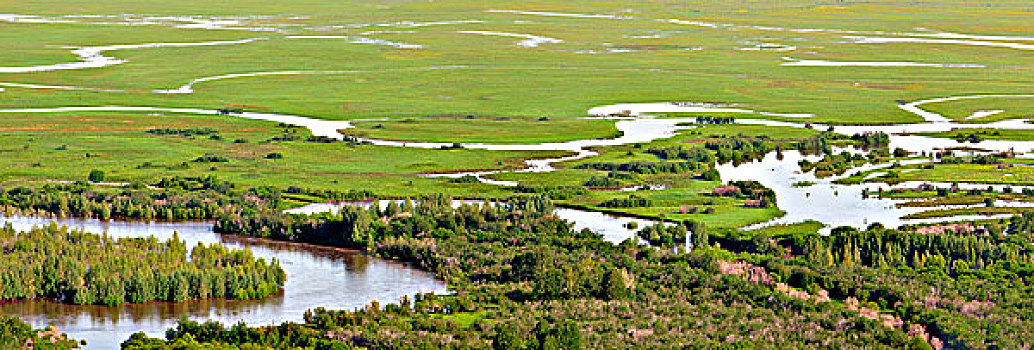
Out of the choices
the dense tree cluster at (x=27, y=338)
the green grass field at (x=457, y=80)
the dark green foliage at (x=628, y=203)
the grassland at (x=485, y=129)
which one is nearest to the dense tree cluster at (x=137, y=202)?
the green grass field at (x=457, y=80)

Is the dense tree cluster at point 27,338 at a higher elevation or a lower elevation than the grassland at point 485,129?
lower

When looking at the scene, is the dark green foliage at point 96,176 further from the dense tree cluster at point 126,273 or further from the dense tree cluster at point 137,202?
the dense tree cluster at point 126,273

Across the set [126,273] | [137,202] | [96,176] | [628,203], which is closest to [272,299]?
[126,273]

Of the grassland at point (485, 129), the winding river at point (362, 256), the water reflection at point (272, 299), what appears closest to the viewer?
the water reflection at point (272, 299)

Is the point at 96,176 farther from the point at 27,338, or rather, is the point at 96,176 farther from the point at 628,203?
the point at 27,338

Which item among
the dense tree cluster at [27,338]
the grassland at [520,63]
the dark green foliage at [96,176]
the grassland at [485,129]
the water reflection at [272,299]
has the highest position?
the grassland at [520,63]

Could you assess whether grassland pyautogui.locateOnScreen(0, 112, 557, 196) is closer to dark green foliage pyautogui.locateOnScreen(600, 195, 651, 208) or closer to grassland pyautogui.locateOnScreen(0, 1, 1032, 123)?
dark green foliage pyautogui.locateOnScreen(600, 195, 651, 208)

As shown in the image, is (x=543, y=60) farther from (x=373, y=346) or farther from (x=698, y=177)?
(x=373, y=346)

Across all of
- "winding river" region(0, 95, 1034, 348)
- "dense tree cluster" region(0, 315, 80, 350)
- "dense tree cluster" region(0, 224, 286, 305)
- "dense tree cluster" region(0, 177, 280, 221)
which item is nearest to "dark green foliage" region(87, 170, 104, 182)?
"dense tree cluster" region(0, 177, 280, 221)
